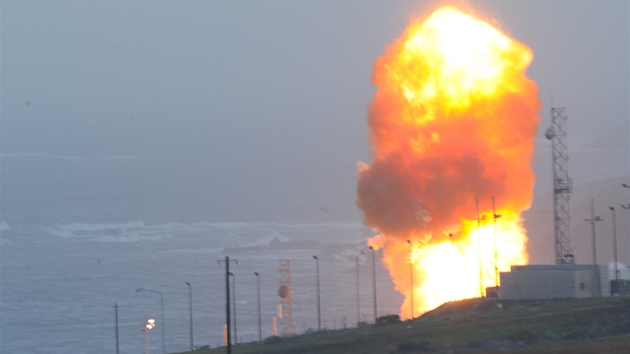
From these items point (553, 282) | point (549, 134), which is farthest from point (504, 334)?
point (549, 134)

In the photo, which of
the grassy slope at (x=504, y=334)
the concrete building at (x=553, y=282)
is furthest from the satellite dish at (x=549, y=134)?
the grassy slope at (x=504, y=334)

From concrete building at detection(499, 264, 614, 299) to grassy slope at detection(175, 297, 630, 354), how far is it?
11.2 ft

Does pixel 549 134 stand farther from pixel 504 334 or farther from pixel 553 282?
pixel 504 334

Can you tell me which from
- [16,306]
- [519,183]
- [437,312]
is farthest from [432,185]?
[16,306]

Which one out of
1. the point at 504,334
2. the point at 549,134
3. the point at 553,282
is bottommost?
the point at 504,334

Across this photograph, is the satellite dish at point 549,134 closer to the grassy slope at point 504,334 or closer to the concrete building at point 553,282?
the concrete building at point 553,282

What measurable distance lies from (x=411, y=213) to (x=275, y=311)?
88.3 meters

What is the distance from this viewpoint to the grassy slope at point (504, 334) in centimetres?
5231

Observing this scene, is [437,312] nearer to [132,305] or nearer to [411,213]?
[411,213]

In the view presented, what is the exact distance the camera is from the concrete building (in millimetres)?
76562

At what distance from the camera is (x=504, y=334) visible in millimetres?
57125

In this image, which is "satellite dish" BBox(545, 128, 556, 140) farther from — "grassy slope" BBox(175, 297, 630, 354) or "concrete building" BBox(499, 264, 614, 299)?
"grassy slope" BBox(175, 297, 630, 354)

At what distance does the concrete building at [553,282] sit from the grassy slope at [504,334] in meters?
3.40

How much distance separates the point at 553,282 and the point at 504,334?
2155 centimetres
